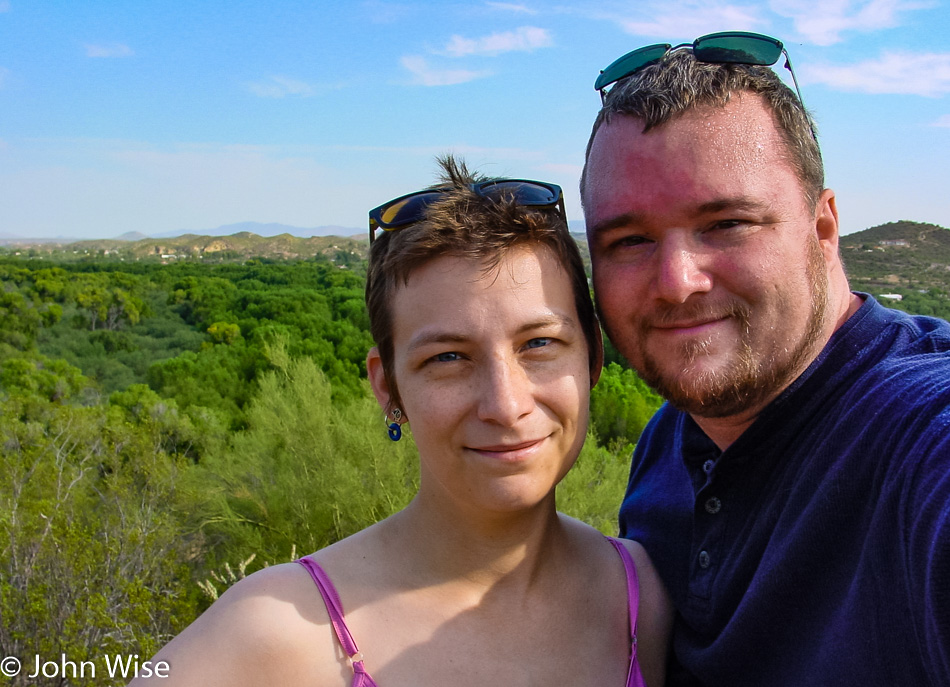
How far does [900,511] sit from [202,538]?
10.3 metres

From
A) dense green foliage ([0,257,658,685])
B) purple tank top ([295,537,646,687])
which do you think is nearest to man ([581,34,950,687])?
purple tank top ([295,537,646,687])

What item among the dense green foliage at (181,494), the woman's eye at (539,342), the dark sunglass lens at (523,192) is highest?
the dark sunglass lens at (523,192)

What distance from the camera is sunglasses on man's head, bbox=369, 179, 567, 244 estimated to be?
5.98ft

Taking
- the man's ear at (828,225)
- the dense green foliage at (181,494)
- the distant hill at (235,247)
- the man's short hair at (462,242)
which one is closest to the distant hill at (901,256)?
the dense green foliage at (181,494)

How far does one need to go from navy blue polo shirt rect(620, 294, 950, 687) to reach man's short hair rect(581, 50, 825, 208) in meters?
0.41

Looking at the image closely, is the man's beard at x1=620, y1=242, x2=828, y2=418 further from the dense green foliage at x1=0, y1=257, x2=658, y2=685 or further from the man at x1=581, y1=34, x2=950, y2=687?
the dense green foliage at x1=0, y1=257, x2=658, y2=685

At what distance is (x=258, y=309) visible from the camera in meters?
34.5

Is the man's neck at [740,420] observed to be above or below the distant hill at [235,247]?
below

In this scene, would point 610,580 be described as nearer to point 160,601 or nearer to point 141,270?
point 160,601

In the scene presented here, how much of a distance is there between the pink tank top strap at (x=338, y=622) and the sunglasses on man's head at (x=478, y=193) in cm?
86

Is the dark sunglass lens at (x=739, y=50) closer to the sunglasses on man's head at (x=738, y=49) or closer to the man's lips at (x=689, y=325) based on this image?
the sunglasses on man's head at (x=738, y=49)

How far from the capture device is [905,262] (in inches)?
1067

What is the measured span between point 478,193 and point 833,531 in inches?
42.9

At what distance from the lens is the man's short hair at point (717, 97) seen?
5.86 ft
